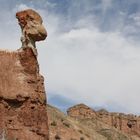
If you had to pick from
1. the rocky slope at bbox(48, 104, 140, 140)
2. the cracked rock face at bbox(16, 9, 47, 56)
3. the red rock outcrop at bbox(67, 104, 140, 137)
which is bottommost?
the cracked rock face at bbox(16, 9, 47, 56)

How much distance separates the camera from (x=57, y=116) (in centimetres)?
9519

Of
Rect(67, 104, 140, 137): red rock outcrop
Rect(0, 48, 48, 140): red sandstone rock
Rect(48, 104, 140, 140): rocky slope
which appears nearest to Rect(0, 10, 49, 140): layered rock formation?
Rect(0, 48, 48, 140): red sandstone rock

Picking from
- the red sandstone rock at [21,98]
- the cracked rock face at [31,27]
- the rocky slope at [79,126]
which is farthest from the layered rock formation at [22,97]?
the rocky slope at [79,126]

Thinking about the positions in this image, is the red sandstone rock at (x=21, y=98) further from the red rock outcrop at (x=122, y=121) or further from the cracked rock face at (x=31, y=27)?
the red rock outcrop at (x=122, y=121)

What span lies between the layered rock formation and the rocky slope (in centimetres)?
4585

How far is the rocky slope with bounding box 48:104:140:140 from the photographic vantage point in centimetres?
8381

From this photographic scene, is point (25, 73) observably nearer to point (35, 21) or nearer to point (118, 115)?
point (35, 21)

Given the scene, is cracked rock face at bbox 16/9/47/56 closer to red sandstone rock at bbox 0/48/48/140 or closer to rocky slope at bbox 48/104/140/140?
red sandstone rock at bbox 0/48/48/140

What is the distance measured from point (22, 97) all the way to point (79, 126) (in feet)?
235

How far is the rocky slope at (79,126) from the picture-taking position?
83.8 meters

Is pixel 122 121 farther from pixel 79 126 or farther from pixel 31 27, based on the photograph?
pixel 31 27

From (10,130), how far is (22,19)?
275 inches

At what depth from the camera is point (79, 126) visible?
331 feet

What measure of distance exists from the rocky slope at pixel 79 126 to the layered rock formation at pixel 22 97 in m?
45.8
